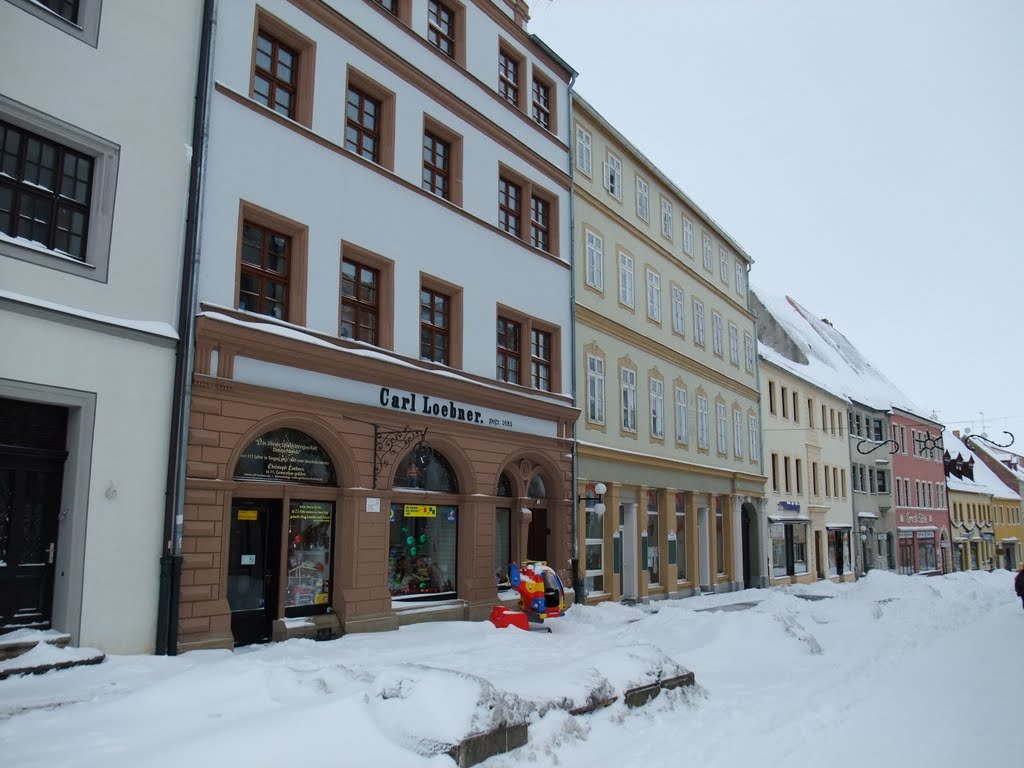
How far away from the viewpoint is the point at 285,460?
14203mm

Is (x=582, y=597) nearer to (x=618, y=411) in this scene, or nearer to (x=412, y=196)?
(x=618, y=411)

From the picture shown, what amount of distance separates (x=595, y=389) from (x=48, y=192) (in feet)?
48.8

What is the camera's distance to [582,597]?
21.2m

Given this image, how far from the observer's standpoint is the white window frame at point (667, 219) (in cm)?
2995

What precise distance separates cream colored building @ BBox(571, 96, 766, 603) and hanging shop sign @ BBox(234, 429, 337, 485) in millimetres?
8878

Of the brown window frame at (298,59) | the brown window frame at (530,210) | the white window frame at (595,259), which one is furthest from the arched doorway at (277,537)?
the white window frame at (595,259)

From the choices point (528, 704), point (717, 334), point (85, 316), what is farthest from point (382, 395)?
point (717, 334)

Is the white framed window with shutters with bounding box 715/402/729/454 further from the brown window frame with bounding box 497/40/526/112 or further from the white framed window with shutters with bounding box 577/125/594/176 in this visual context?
the brown window frame with bounding box 497/40/526/112

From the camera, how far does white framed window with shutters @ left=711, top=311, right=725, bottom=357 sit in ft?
109

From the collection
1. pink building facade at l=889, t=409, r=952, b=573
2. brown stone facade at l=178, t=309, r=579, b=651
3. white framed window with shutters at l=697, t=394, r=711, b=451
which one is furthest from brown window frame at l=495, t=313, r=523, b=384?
pink building facade at l=889, t=409, r=952, b=573

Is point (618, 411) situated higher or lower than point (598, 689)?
higher

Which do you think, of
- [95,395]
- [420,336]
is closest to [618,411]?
[420,336]

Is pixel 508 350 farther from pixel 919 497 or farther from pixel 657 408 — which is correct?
pixel 919 497

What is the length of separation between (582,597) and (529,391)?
207 inches
